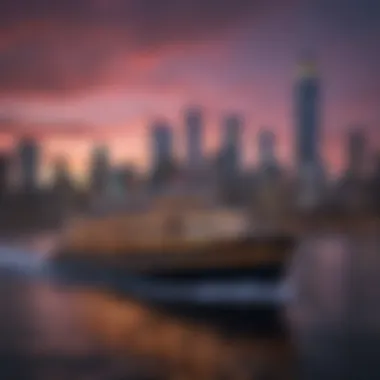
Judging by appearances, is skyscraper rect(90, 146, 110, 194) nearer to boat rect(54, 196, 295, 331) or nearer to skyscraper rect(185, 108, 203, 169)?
boat rect(54, 196, 295, 331)

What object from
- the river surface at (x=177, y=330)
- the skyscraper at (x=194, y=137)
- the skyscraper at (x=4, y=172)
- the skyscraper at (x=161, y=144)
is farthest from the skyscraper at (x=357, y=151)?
the skyscraper at (x=4, y=172)

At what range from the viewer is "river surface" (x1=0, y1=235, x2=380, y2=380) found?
→ 2584mm

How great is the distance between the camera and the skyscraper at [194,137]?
2865 millimetres

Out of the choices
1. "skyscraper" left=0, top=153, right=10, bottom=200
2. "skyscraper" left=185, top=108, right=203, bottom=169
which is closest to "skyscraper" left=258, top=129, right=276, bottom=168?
"skyscraper" left=185, top=108, right=203, bottom=169

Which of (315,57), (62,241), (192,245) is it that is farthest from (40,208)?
(315,57)

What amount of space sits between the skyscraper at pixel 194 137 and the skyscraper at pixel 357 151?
603 mm

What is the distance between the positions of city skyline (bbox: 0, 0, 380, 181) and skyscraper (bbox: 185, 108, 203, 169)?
0.10 ft

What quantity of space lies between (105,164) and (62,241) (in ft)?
1.20

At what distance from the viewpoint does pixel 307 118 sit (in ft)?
9.34

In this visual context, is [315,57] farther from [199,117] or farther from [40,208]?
[40,208]

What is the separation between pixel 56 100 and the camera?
2.89 metres

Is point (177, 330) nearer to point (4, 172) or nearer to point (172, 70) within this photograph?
point (4, 172)

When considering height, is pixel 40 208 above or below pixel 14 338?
above

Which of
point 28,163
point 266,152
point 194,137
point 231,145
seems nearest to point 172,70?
point 194,137
